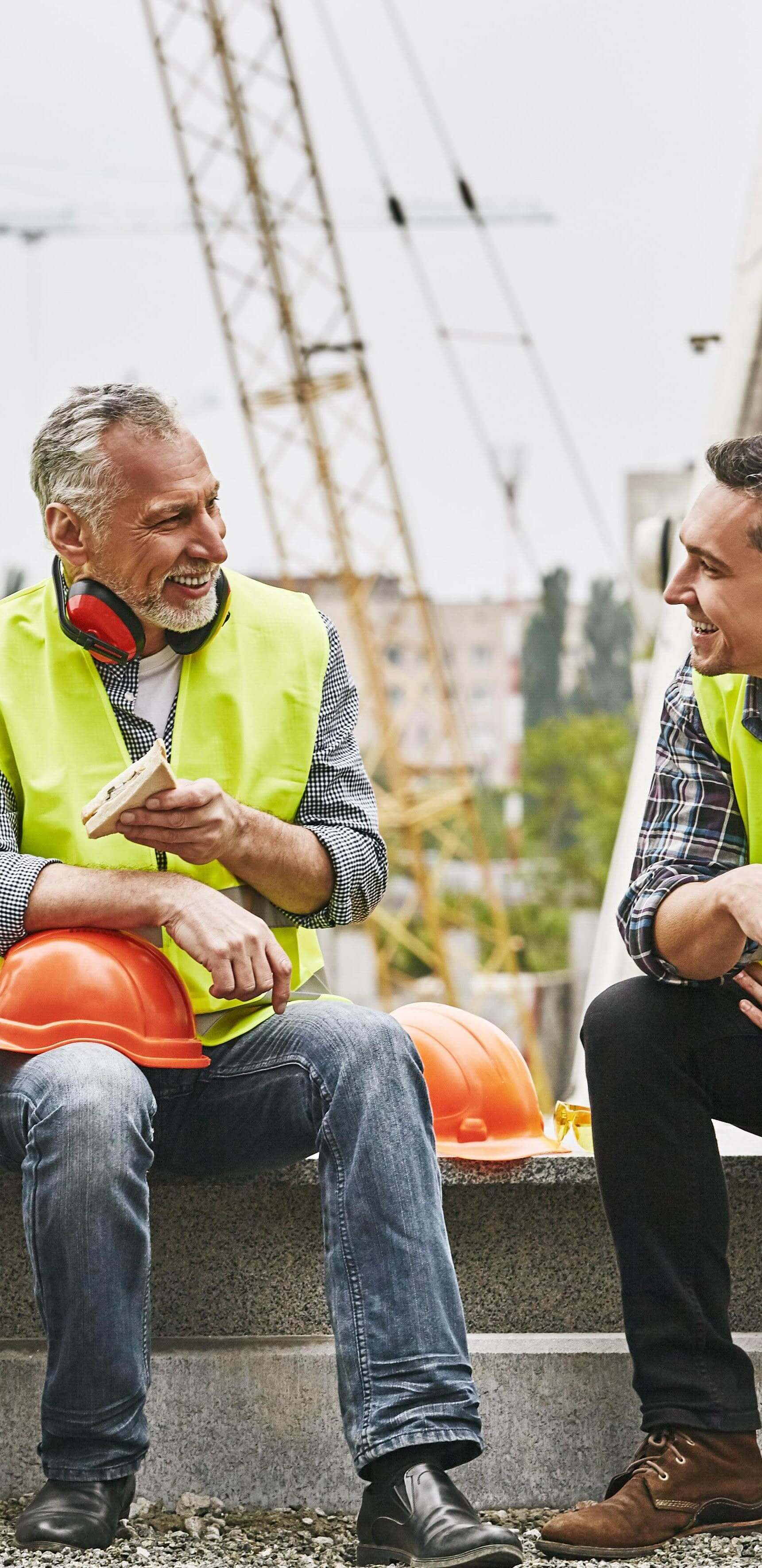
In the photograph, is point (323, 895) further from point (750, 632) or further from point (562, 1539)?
point (562, 1539)

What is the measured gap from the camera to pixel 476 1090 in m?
3.23

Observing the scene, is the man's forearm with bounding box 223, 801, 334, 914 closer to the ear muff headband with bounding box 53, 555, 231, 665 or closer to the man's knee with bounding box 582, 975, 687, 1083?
the ear muff headband with bounding box 53, 555, 231, 665

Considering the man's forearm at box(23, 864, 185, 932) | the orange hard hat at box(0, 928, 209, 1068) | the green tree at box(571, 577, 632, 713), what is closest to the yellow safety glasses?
the orange hard hat at box(0, 928, 209, 1068)

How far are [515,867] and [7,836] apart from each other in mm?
71252

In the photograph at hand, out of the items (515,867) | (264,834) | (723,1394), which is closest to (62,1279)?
(264,834)

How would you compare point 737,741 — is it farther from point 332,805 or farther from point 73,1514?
point 73,1514

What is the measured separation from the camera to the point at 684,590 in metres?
2.79

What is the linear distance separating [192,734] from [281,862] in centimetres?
29

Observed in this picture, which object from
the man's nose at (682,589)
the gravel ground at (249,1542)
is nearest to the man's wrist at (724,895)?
the man's nose at (682,589)

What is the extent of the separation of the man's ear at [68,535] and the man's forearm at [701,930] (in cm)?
117

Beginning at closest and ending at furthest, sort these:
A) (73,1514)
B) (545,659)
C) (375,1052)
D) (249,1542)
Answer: (73,1514) < (375,1052) < (249,1542) < (545,659)

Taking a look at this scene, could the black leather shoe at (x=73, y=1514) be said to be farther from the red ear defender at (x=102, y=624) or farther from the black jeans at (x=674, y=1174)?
the red ear defender at (x=102, y=624)

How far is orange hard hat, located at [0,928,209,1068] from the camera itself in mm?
2613

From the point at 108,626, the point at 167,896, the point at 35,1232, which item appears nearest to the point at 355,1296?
the point at 35,1232
